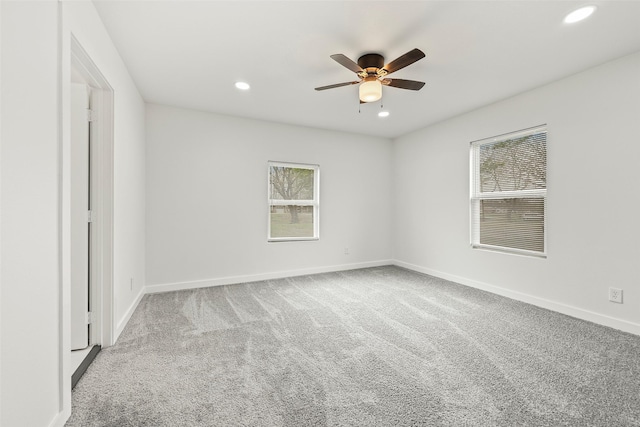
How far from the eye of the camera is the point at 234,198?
13.6 ft

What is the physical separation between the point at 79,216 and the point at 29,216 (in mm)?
1194

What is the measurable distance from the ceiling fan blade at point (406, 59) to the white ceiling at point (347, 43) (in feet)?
0.62

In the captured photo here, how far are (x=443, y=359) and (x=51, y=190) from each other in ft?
8.66

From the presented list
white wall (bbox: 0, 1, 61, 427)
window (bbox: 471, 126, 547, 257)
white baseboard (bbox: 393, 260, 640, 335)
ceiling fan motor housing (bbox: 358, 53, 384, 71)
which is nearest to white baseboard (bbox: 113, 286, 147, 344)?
white wall (bbox: 0, 1, 61, 427)

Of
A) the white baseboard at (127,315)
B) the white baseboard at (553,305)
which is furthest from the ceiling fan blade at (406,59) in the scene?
the white baseboard at (127,315)

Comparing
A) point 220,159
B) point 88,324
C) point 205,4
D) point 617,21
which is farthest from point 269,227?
point 617,21

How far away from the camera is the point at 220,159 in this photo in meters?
4.06

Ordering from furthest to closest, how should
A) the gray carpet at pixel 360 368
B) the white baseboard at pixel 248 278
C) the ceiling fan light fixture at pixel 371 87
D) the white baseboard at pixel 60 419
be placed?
the white baseboard at pixel 248 278, the ceiling fan light fixture at pixel 371 87, the gray carpet at pixel 360 368, the white baseboard at pixel 60 419

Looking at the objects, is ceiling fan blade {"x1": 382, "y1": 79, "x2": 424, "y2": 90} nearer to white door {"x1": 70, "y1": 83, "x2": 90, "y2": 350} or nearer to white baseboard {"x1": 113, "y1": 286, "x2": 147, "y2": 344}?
white door {"x1": 70, "y1": 83, "x2": 90, "y2": 350}

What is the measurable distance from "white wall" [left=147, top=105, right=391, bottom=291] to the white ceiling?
0.66 metres

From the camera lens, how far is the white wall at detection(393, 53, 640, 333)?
253 centimetres

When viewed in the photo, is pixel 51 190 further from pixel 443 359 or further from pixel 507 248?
pixel 507 248

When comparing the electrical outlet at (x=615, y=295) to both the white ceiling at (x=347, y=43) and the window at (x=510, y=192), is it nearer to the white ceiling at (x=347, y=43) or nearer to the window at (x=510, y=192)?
the window at (x=510, y=192)

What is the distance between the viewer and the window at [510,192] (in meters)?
3.24
